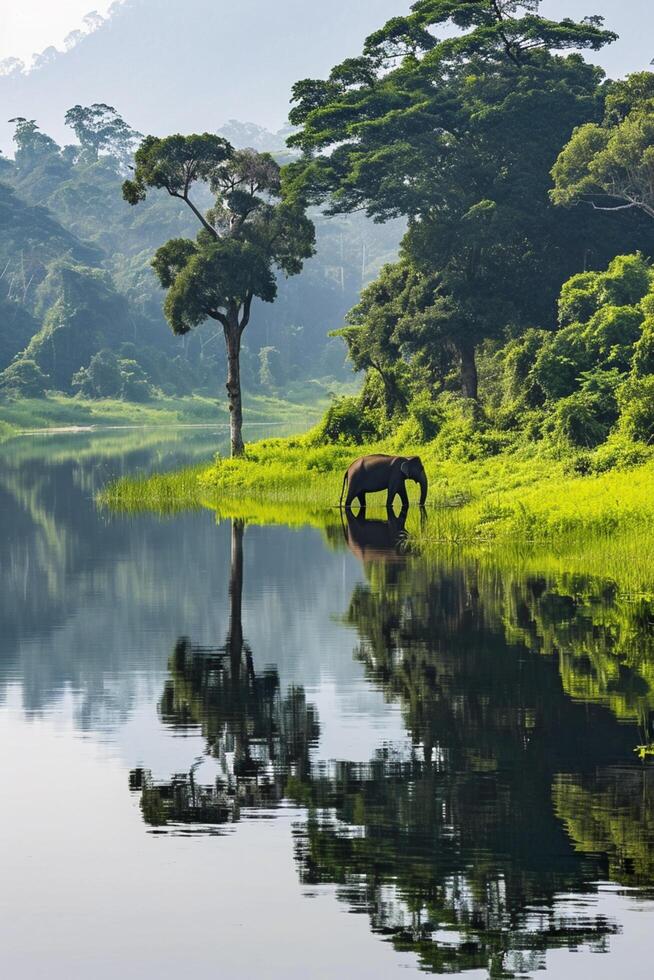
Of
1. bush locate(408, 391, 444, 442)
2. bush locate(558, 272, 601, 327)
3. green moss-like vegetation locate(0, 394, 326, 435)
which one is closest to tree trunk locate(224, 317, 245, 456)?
bush locate(408, 391, 444, 442)

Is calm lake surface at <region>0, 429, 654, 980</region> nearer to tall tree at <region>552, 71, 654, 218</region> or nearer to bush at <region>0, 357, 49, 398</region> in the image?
tall tree at <region>552, 71, 654, 218</region>

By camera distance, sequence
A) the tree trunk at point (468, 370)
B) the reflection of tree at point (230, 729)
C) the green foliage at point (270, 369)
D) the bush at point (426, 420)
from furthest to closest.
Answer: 1. the green foliage at point (270, 369)
2. the tree trunk at point (468, 370)
3. the bush at point (426, 420)
4. the reflection of tree at point (230, 729)

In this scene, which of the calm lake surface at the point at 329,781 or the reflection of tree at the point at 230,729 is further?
the reflection of tree at the point at 230,729

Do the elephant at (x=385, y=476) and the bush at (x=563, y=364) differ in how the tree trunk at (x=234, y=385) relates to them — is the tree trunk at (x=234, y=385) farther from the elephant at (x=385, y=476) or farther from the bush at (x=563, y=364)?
the elephant at (x=385, y=476)

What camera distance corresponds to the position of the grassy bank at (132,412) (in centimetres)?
13050

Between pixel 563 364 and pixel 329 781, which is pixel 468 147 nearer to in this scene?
pixel 563 364

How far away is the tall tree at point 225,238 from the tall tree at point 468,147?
2847 mm

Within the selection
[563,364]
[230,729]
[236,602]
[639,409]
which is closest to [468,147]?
[563,364]

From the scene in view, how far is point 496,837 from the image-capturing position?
1203 centimetres

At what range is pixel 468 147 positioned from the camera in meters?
62.3

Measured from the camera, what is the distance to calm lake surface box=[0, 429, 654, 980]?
10.2 meters

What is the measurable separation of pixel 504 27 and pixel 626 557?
39.6m

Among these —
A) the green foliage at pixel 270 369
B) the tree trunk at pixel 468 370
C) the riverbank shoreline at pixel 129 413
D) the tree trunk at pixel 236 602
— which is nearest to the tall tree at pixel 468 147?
the tree trunk at pixel 468 370

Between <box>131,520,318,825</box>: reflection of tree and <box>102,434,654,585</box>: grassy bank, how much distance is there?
28.1 feet
